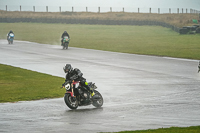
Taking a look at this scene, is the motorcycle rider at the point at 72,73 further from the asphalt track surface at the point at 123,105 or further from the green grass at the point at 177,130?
the green grass at the point at 177,130

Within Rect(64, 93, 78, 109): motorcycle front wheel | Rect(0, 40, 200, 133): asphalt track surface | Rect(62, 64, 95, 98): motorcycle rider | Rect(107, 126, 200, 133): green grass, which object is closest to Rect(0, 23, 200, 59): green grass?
Rect(0, 40, 200, 133): asphalt track surface

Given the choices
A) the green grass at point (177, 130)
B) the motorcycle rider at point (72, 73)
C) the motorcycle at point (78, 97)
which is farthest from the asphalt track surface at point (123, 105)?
the motorcycle rider at point (72, 73)

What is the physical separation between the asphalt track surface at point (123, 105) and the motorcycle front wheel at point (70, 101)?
219mm

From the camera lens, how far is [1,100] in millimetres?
15516

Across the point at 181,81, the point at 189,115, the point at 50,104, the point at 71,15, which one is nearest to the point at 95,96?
the point at 50,104

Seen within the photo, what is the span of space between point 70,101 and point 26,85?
6.07 m

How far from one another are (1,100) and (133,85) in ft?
19.3

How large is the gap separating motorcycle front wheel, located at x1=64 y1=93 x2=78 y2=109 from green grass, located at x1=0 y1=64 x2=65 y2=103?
8.67 feet

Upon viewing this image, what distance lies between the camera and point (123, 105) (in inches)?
562

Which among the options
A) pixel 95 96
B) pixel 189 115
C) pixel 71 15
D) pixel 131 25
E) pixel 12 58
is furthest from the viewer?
pixel 71 15

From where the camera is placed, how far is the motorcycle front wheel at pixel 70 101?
13516mm

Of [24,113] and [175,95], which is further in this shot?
[175,95]

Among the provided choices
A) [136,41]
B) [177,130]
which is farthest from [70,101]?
[136,41]

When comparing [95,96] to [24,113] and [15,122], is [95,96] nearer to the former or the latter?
[24,113]
